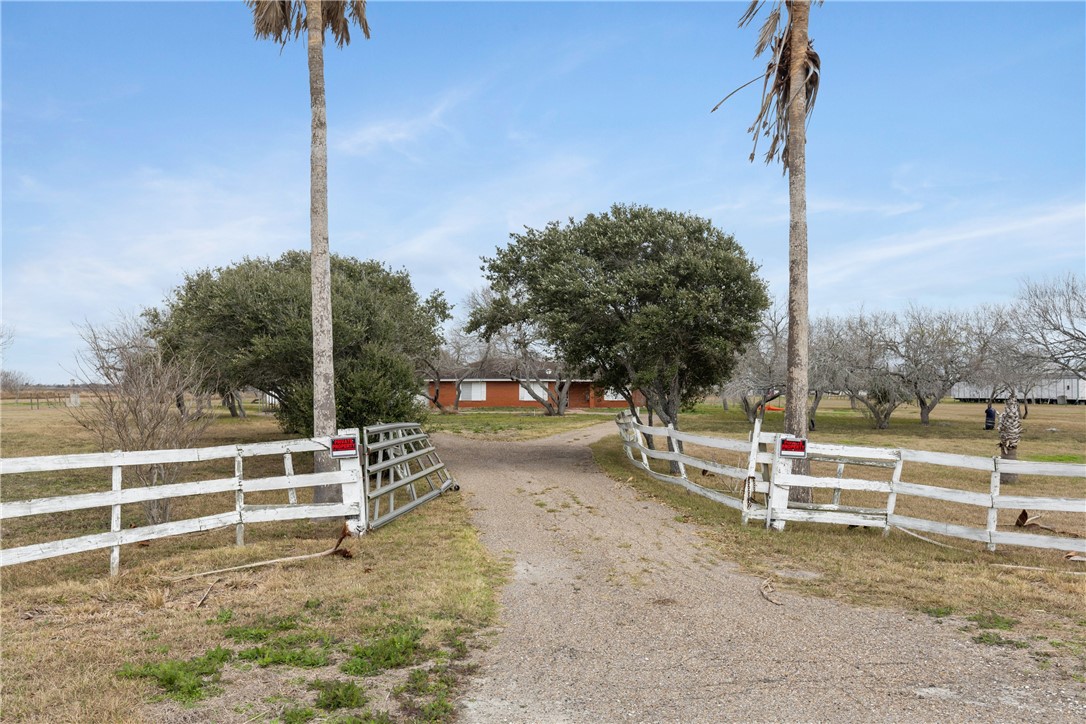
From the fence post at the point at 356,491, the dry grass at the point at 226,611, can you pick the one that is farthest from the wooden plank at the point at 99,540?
the fence post at the point at 356,491

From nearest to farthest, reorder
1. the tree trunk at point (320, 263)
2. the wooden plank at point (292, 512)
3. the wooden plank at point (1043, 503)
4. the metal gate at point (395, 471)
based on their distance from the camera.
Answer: the wooden plank at point (1043, 503) < the wooden plank at point (292, 512) < the metal gate at point (395, 471) < the tree trunk at point (320, 263)

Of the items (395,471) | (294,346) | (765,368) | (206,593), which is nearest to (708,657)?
(206,593)

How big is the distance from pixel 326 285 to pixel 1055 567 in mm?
10157

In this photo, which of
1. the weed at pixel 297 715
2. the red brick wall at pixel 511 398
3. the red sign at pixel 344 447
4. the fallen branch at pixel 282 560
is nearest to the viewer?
the weed at pixel 297 715

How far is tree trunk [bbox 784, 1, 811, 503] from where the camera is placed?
11.1 meters

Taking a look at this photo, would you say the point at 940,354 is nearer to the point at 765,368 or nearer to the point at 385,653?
the point at 765,368

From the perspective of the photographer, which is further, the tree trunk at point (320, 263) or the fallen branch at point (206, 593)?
the tree trunk at point (320, 263)

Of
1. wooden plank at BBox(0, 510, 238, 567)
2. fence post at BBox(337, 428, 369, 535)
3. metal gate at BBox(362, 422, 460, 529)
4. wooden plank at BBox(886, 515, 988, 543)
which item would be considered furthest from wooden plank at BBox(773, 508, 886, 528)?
wooden plank at BBox(0, 510, 238, 567)

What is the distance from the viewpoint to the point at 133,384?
33.6 feet

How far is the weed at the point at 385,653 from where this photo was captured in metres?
4.73

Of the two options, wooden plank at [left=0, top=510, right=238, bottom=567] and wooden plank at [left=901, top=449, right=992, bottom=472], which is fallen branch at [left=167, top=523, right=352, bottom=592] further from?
wooden plank at [left=901, top=449, right=992, bottom=472]

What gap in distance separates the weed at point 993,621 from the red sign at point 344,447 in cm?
692

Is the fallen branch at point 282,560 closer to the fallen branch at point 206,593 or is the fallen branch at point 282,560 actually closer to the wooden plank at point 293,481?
the fallen branch at point 206,593

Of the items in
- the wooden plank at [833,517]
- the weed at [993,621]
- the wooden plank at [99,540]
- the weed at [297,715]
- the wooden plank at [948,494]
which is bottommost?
the weed at [993,621]
